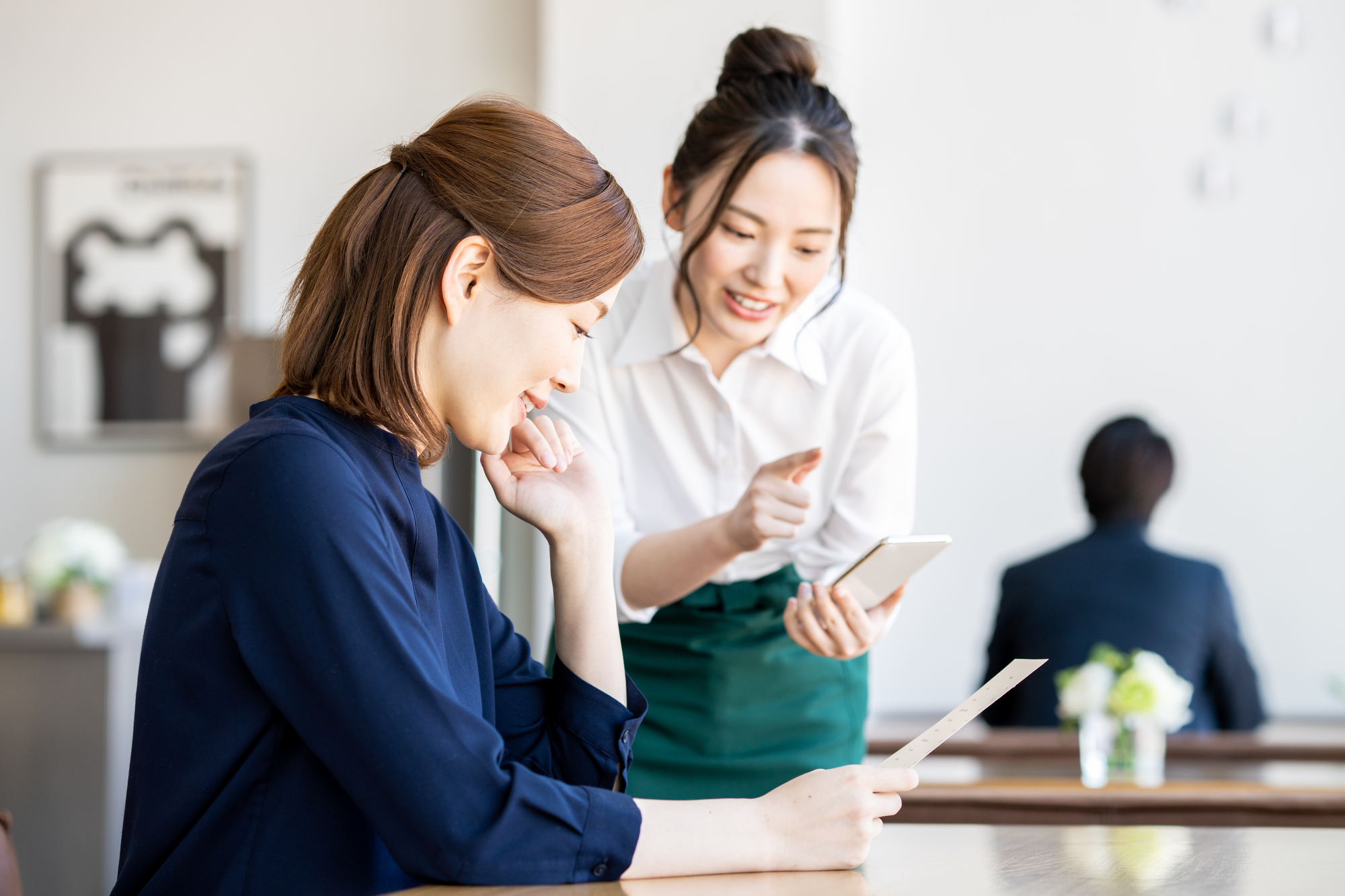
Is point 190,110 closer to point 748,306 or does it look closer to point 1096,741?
point 748,306

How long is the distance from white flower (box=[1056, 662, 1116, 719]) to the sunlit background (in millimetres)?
1640

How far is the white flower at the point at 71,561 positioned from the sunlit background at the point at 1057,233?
3.36 feet

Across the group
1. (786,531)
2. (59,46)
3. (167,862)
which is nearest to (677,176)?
(786,531)

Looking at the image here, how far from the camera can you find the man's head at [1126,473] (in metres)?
2.92

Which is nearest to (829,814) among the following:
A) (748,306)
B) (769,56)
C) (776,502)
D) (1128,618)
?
(776,502)

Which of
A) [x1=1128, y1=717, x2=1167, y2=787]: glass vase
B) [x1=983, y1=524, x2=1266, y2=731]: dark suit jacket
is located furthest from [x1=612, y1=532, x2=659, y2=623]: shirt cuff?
[x1=983, y1=524, x2=1266, y2=731]: dark suit jacket

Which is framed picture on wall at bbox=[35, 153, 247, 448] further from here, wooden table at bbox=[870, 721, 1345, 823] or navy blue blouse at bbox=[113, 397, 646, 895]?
navy blue blouse at bbox=[113, 397, 646, 895]

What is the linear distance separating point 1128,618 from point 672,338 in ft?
5.10

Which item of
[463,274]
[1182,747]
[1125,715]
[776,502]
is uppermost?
[463,274]

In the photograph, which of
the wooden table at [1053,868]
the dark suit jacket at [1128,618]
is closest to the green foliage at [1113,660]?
the dark suit jacket at [1128,618]

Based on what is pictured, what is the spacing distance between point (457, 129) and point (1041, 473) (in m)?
3.29

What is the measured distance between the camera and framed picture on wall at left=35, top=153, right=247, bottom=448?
4.16 m

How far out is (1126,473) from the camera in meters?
2.92

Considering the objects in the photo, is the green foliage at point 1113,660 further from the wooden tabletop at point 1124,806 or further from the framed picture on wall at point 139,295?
the framed picture on wall at point 139,295
